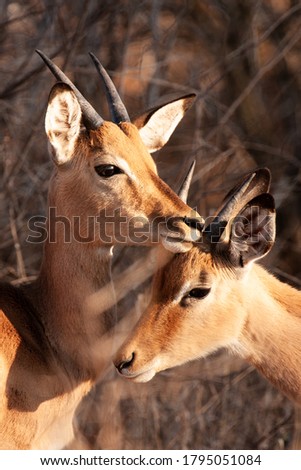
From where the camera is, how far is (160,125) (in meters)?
6.96

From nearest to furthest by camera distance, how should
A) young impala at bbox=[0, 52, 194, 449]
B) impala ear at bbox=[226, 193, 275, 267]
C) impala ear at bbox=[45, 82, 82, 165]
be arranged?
impala ear at bbox=[226, 193, 275, 267], young impala at bbox=[0, 52, 194, 449], impala ear at bbox=[45, 82, 82, 165]

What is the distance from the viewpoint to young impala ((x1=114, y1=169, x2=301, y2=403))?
571 cm

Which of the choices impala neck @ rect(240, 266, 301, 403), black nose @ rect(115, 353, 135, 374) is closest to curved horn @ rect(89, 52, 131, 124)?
impala neck @ rect(240, 266, 301, 403)

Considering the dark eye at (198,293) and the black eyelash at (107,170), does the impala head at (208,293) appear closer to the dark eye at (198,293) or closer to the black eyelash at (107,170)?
the dark eye at (198,293)

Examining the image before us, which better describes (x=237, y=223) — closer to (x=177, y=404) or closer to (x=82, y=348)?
(x=82, y=348)

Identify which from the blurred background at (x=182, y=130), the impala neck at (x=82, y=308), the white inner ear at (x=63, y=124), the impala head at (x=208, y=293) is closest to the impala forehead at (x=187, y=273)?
the impala head at (x=208, y=293)

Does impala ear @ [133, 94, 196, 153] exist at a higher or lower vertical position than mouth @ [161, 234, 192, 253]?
higher

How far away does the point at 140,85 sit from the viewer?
9953mm

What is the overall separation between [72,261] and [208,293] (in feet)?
3.14

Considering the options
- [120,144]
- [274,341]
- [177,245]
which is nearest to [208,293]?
[177,245]

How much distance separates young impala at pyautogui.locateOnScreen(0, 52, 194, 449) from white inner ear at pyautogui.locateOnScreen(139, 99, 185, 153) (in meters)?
0.43

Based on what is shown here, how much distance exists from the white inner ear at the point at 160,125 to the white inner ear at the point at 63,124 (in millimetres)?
700

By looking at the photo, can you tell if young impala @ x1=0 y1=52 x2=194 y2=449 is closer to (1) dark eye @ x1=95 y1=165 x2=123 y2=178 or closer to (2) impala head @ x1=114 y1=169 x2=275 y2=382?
(1) dark eye @ x1=95 y1=165 x2=123 y2=178

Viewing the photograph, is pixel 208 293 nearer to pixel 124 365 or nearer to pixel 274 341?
pixel 274 341
